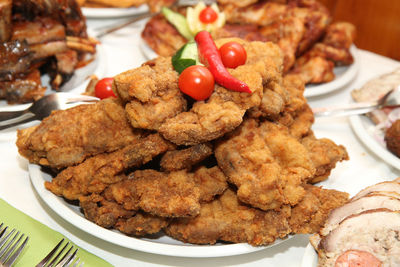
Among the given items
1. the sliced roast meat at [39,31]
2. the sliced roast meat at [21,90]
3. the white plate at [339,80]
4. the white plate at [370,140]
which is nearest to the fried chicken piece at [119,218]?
the sliced roast meat at [21,90]

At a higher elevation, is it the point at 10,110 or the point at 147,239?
the point at 10,110

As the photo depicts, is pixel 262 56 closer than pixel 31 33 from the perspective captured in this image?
Yes

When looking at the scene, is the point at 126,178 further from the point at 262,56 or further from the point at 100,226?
the point at 262,56

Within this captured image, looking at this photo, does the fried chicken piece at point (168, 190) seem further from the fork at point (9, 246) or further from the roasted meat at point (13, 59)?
the roasted meat at point (13, 59)

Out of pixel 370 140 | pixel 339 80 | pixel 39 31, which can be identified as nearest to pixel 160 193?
pixel 370 140

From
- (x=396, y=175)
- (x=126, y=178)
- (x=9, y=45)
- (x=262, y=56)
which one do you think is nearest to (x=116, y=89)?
(x=126, y=178)

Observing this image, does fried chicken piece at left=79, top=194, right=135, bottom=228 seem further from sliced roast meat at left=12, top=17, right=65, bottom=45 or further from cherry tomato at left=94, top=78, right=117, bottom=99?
sliced roast meat at left=12, top=17, right=65, bottom=45
